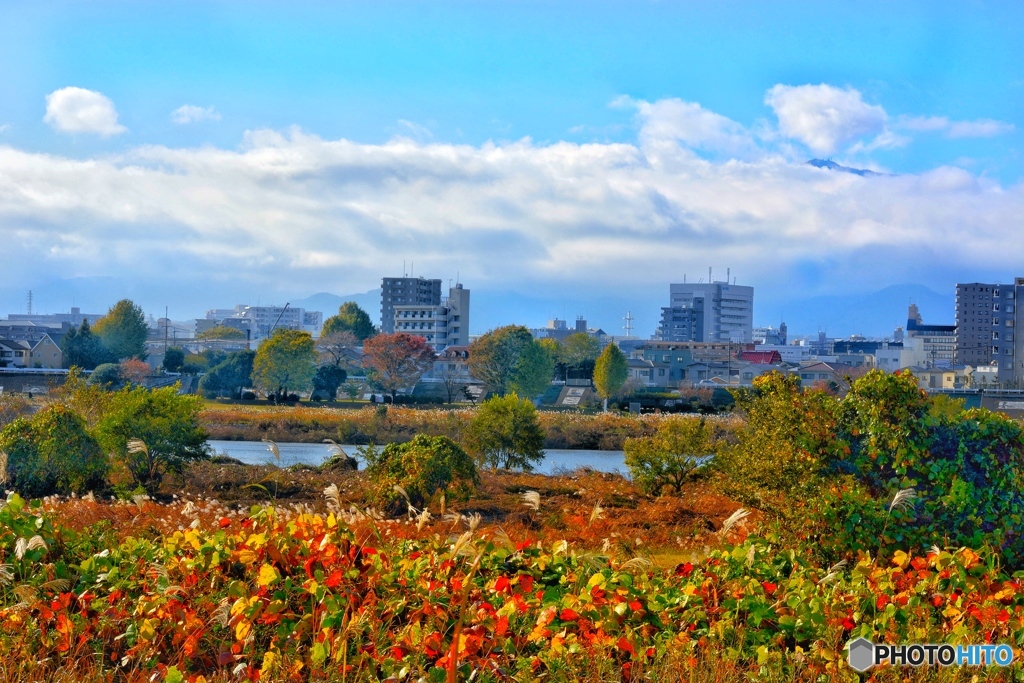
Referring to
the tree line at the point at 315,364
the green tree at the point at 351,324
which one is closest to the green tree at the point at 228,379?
the tree line at the point at 315,364

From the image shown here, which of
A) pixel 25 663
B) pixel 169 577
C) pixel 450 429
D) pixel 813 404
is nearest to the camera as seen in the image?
pixel 25 663

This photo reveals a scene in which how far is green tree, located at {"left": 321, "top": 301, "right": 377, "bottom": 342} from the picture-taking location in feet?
300

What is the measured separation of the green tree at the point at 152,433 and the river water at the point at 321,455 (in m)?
8.32

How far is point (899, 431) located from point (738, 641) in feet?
16.4

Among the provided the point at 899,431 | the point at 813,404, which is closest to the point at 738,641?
the point at 899,431

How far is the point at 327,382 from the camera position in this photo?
57.2 m

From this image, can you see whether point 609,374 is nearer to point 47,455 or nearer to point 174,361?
point 174,361

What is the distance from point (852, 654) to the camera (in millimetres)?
4738

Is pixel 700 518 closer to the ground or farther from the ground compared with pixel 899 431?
closer to the ground

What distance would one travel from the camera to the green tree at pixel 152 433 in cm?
1667

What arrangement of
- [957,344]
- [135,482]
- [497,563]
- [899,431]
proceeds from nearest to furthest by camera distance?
[497,563]
[899,431]
[135,482]
[957,344]

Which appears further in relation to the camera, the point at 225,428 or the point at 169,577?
the point at 225,428

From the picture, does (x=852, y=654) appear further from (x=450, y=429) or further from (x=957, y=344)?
(x=957, y=344)

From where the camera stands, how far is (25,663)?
4523 millimetres
